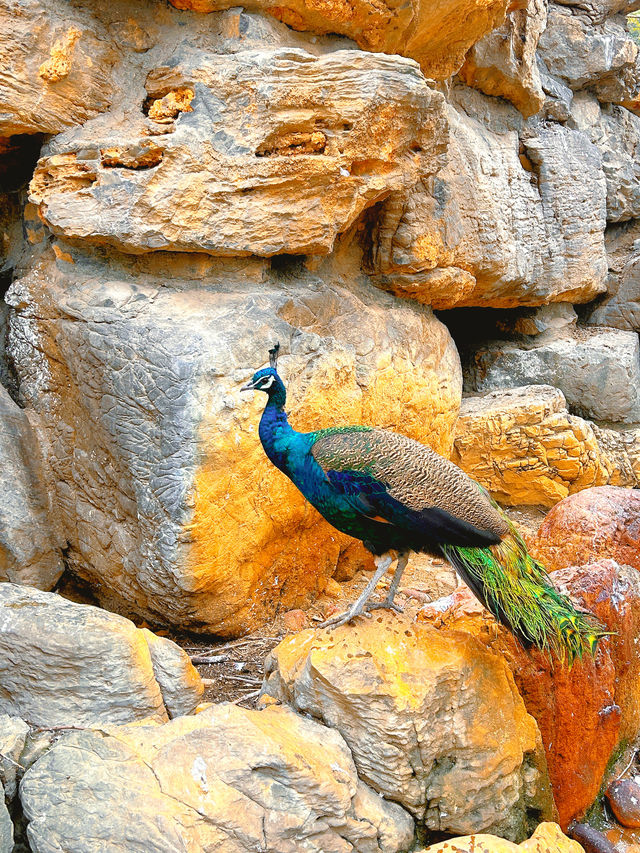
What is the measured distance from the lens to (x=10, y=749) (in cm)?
233

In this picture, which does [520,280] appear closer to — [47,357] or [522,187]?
[522,187]

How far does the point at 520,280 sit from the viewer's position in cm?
530

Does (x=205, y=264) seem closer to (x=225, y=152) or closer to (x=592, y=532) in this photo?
(x=225, y=152)

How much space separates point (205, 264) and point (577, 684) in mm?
2380

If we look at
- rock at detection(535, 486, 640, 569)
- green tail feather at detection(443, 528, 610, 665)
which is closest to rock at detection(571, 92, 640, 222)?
rock at detection(535, 486, 640, 569)

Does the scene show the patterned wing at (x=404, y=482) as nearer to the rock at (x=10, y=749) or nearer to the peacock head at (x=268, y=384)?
the peacock head at (x=268, y=384)

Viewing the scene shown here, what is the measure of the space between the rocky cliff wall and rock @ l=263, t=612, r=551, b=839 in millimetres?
993

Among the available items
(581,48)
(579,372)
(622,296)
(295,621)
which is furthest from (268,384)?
(581,48)

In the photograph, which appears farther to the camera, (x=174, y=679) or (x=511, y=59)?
(x=511, y=59)

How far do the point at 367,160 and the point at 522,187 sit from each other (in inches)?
76.2

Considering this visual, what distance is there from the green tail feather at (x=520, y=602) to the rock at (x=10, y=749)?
1457 mm

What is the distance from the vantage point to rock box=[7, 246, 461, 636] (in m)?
3.34

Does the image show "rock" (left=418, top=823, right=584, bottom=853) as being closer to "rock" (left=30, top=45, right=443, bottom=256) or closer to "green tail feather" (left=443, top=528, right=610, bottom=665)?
"green tail feather" (left=443, top=528, right=610, bottom=665)

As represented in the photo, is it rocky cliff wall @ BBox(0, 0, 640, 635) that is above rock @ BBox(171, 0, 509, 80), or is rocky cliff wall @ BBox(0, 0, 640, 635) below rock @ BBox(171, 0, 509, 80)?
below
